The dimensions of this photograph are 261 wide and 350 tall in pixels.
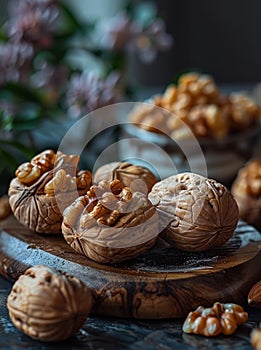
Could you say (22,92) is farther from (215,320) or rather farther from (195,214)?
(215,320)

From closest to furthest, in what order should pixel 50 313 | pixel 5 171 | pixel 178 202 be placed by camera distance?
pixel 50 313 → pixel 178 202 → pixel 5 171

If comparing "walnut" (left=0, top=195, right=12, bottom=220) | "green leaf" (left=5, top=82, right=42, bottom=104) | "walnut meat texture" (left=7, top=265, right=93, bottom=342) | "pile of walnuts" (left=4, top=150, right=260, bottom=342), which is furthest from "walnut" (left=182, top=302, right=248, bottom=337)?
"green leaf" (left=5, top=82, right=42, bottom=104)

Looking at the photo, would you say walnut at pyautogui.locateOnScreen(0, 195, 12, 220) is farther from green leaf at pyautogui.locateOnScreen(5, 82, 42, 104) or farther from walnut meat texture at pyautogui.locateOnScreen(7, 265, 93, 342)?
green leaf at pyautogui.locateOnScreen(5, 82, 42, 104)

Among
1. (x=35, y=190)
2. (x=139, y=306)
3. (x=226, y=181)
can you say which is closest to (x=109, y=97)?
(x=226, y=181)

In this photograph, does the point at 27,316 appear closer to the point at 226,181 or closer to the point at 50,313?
the point at 50,313

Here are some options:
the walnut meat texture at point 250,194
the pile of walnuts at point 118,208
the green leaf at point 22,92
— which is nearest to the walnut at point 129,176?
the pile of walnuts at point 118,208
